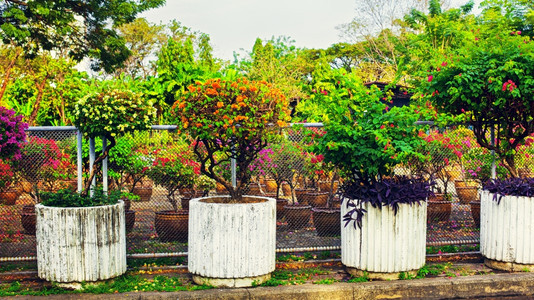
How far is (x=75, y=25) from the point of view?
2145cm

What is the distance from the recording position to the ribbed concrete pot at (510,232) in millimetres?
6441

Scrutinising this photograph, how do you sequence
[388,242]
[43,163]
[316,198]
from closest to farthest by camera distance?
[388,242], [43,163], [316,198]

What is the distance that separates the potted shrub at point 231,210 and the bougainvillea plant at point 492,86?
247cm

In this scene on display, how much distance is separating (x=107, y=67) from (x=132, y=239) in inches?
621

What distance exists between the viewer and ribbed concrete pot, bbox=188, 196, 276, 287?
5.83 m

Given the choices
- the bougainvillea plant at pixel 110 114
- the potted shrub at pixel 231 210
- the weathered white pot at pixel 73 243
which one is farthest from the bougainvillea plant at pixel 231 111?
the weathered white pot at pixel 73 243

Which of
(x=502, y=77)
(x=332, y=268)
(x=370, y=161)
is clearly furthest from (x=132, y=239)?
(x=502, y=77)

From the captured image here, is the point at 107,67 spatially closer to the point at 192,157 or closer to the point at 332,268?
the point at 192,157

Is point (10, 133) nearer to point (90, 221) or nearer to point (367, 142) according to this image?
point (90, 221)

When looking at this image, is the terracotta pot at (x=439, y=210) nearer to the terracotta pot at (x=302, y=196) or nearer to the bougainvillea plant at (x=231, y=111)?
the terracotta pot at (x=302, y=196)

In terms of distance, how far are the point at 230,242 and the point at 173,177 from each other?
112 inches

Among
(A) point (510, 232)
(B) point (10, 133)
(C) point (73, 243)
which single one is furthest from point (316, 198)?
(B) point (10, 133)

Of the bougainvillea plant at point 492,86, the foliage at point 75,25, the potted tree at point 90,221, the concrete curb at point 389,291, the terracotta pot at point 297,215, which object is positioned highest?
the foliage at point 75,25

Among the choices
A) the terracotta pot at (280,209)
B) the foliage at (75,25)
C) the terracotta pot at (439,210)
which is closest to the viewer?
the terracotta pot at (439,210)
